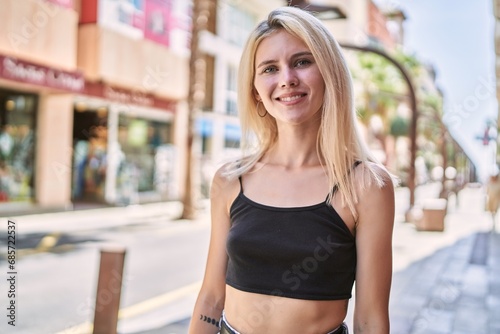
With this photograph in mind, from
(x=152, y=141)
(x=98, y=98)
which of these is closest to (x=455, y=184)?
(x=152, y=141)

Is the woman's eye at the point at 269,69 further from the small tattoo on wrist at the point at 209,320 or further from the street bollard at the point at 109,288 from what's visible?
the street bollard at the point at 109,288

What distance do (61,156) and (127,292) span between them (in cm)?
887

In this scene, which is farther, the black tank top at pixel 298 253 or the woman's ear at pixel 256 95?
the woman's ear at pixel 256 95

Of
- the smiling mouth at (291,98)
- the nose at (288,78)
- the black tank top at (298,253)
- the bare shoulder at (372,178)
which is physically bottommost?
the black tank top at (298,253)

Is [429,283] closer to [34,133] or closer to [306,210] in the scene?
[306,210]

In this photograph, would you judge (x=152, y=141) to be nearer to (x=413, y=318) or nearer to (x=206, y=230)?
(x=206, y=230)

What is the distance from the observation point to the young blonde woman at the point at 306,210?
128 cm

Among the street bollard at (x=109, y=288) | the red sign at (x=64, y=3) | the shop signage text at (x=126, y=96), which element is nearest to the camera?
the street bollard at (x=109, y=288)

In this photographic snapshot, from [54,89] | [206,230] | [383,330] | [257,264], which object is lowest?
[206,230]

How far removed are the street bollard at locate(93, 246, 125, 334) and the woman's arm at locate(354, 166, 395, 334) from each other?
219 cm

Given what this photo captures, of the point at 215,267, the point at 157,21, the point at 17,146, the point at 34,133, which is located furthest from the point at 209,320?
the point at 157,21

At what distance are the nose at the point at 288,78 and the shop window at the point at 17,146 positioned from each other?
1107cm

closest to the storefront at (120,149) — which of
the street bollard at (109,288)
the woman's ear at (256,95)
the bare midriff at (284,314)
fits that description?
the street bollard at (109,288)

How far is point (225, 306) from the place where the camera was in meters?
1.44
